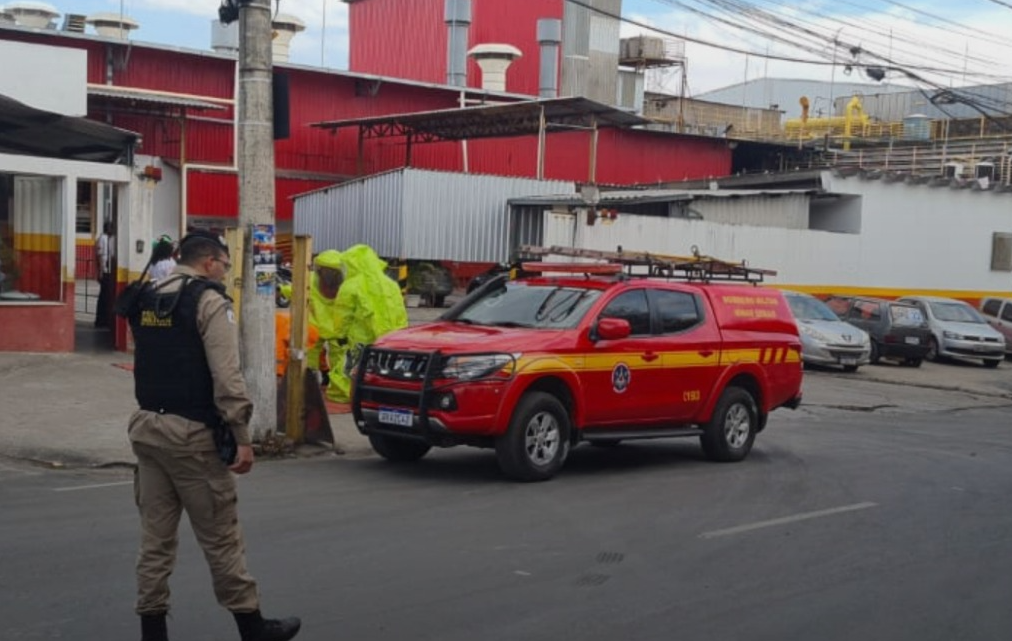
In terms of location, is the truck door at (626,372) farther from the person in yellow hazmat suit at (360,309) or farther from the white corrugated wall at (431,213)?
the white corrugated wall at (431,213)

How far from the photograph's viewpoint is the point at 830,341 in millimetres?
25203

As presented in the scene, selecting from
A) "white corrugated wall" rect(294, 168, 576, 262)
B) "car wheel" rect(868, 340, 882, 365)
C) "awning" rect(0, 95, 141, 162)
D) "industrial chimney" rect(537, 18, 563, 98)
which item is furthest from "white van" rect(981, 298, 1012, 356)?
"awning" rect(0, 95, 141, 162)

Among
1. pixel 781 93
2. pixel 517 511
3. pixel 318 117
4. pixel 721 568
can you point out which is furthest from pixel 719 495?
pixel 781 93

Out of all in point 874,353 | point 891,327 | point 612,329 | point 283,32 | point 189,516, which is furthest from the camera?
point 283,32

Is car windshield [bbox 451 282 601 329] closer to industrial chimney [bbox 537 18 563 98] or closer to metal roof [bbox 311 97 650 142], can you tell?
metal roof [bbox 311 97 650 142]

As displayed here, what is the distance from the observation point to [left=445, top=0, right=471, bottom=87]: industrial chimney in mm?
46156

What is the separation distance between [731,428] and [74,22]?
1257 inches

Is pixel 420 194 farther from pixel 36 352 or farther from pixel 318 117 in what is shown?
pixel 36 352

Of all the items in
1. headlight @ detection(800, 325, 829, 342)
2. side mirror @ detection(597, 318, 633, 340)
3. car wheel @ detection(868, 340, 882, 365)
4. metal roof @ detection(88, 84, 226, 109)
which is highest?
metal roof @ detection(88, 84, 226, 109)

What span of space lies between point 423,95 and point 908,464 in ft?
105

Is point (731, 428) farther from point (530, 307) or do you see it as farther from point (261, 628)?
point (261, 628)

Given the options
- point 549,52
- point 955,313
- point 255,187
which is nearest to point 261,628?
point 255,187

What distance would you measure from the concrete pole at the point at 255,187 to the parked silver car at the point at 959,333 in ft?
66.2

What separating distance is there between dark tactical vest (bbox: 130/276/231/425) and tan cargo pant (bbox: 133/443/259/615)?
20 centimetres
